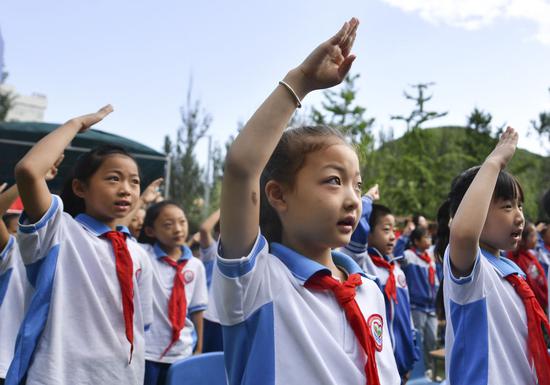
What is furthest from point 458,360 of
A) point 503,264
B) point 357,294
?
point 357,294

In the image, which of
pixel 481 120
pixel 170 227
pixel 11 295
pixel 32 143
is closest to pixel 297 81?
pixel 11 295

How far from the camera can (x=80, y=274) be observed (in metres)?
2.05

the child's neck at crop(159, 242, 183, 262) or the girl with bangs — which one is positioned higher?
→ the girl with bangs

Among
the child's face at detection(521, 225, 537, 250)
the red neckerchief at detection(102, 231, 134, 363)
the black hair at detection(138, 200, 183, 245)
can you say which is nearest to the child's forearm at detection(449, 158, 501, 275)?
the red neckerchief at detection(102, 231, 134, 363)

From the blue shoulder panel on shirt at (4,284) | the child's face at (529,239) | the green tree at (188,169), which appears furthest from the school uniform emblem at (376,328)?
the green tree at (188,169)

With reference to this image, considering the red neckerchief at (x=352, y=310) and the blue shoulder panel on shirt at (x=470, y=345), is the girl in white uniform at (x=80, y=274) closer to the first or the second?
the red neckerchief at (x=352, y=310)

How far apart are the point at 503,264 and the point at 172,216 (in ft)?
7.66

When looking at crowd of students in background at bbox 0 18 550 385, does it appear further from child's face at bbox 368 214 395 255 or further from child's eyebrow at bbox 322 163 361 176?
child's face at bbox 368 214 395 255

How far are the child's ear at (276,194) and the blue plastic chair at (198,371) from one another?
818mm

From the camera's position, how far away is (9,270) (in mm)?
2914

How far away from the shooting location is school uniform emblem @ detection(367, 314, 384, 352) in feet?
4.42

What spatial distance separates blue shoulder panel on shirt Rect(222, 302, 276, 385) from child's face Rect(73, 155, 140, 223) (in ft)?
3.73

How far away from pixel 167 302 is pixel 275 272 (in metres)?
2.41

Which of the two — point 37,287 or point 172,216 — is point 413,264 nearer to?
point 172,216
